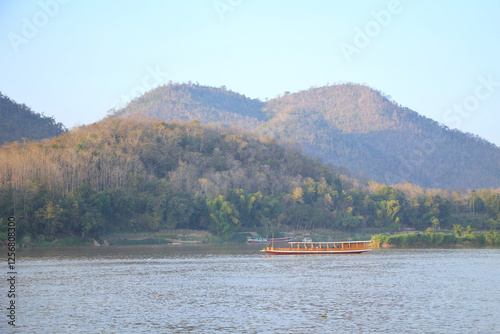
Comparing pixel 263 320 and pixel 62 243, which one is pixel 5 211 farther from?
pixel 263 320

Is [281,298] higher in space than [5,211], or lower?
lower

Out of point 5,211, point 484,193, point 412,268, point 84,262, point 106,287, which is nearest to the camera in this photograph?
point 106,287

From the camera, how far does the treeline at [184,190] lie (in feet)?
299

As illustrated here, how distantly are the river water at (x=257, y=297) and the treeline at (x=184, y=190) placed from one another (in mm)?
31864

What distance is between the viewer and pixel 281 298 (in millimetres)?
37062

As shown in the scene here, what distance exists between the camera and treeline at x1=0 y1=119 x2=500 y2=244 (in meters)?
91.2

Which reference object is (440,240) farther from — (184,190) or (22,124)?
(22,124)

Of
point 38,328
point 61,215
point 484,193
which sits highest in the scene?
point 484,193

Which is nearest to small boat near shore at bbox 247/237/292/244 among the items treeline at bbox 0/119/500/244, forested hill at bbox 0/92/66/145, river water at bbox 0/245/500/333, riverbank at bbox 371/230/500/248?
treeline at bbox 0/119/500/244

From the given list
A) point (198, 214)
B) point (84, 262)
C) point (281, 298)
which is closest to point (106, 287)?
point (281, 298)

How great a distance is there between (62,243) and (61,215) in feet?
18.3

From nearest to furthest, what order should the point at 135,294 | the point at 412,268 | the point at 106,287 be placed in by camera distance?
the point at 135,294, the point at 106,287, the point at 412,268

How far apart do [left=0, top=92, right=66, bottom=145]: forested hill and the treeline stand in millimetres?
25279

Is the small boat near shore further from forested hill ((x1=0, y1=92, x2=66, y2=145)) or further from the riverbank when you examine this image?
forested hill ((x1=0, y1=92, x2=66, y2=145))
